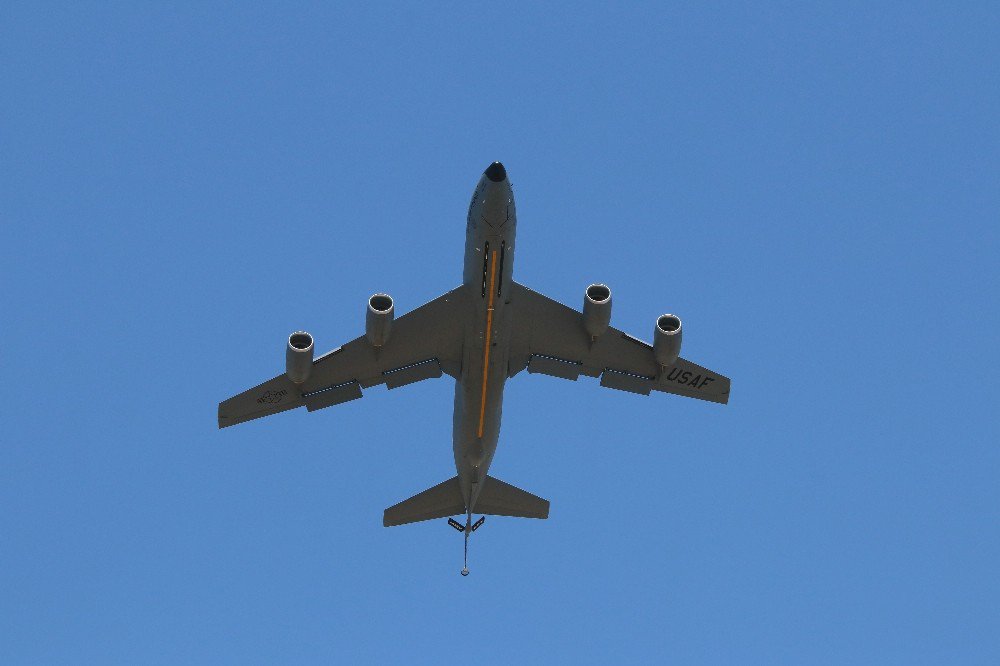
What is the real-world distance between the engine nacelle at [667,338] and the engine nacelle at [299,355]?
9.13m

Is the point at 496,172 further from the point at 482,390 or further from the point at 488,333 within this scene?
the point at 482,390

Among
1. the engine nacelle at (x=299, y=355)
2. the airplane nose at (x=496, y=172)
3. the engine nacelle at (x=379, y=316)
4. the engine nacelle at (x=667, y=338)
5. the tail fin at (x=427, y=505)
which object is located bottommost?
the tail fin at (x=427, y=505)

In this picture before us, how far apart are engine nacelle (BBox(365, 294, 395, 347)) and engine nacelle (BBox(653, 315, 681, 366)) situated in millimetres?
7094

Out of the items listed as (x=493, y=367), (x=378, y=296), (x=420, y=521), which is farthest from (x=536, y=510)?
(x=378, y=296)

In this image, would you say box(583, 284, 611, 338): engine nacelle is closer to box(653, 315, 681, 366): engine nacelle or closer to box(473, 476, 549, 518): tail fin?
box(653, 315, 681, 366): engine nacelle

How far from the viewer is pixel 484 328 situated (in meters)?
40.7

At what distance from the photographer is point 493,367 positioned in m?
41.3

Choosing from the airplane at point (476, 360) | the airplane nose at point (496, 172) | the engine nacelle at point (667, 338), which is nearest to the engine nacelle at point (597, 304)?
the airplane at point (476, 360)

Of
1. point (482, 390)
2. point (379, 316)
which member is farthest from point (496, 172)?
point (482, 390)

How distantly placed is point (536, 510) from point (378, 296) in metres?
9.06

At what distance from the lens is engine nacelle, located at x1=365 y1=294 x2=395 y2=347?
132ft

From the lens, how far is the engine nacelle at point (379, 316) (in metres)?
40.4

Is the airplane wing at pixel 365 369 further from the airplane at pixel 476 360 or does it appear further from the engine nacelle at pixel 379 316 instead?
the engine nacelle at pixel 379 316

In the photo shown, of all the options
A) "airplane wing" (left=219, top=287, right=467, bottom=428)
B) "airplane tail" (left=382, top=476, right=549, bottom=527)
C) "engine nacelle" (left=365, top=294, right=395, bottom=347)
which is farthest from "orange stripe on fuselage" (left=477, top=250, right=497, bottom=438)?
"airplane tail" (left=382, top=476, right=549, bottom=527)
